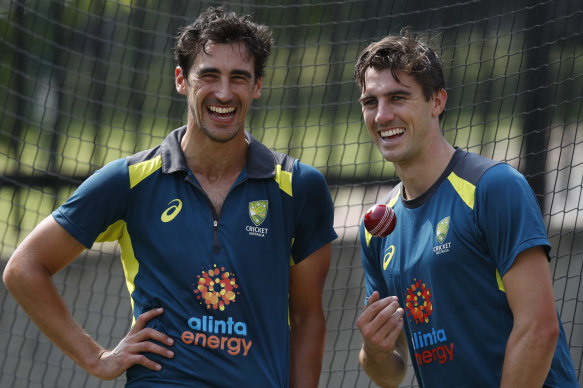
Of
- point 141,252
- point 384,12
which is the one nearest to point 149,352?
point 141,252

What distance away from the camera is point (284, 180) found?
2.52m

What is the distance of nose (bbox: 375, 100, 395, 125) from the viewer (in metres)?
2.49

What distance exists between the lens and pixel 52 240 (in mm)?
2463

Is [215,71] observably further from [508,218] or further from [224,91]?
[508,218]

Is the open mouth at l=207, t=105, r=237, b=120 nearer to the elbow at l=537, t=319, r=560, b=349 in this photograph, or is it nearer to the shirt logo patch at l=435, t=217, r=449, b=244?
the shirt logo patch at l=435, t=217, r=449, b=244

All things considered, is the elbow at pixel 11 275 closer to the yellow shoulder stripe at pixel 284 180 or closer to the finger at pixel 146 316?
the finger at pixel 146 316

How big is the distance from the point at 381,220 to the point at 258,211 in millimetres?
359

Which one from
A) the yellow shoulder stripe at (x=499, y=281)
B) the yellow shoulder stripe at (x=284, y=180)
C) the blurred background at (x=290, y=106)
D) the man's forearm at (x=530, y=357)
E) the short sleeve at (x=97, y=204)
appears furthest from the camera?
A: the blurred background at (x=290, y=106)

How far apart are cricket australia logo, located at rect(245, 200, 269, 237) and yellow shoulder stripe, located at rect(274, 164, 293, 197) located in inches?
2.6

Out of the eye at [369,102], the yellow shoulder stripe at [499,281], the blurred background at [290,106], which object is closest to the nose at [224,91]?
the eye at [369,102]

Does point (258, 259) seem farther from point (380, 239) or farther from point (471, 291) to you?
point (471, 291)

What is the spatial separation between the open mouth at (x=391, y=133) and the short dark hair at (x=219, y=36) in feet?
1.40

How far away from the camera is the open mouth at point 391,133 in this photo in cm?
251

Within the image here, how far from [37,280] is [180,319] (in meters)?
0.45
